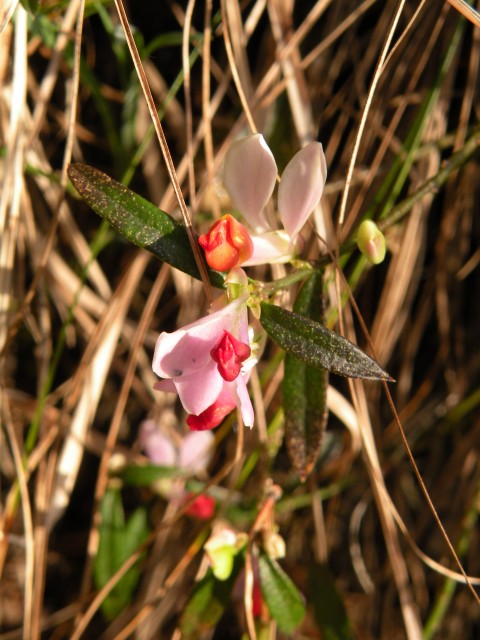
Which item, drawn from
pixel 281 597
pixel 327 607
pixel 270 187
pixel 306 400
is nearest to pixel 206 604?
pixel 281 597

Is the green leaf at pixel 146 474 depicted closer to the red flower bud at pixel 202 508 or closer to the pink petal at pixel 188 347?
the red flower bud at pixel 202 508

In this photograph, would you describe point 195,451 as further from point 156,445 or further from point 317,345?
point 317,345

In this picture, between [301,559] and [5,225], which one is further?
[301,559]

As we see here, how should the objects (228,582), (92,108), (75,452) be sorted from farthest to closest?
(92,108)
(75,452)
(228,582)

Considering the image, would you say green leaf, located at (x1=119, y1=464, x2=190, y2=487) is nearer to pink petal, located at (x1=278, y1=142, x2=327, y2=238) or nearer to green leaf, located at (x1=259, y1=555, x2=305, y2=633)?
green leaf, located at (x1=259, y1=555, x2=305, y2=633)

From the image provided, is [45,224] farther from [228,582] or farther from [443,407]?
[443,407]

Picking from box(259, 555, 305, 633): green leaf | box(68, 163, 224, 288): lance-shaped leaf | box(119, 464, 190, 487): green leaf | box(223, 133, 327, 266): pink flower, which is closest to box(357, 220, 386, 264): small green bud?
box(223, 133, 327, 266): pink flower

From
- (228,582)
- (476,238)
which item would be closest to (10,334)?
(228,582)
